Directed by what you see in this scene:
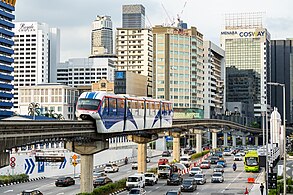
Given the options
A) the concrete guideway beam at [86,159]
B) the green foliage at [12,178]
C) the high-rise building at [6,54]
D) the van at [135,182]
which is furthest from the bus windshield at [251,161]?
the high-rise building at [6,54]

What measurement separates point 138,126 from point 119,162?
4612cm

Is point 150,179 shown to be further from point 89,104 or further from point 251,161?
point 251,161

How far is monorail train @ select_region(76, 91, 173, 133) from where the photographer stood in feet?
180

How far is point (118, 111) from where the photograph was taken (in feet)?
201

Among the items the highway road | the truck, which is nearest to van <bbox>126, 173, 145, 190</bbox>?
the highway road

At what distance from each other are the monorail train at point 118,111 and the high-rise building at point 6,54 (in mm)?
95941

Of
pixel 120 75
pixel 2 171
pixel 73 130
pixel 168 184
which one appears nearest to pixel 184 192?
pixel 168 184

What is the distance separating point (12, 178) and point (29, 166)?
5163mm

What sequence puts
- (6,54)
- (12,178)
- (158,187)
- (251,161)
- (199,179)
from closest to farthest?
(158,187) → (199,179) → (12,178) → (251,161) → (6,54)

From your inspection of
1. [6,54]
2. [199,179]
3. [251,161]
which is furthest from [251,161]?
[6,54]

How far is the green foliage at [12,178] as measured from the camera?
239 ft

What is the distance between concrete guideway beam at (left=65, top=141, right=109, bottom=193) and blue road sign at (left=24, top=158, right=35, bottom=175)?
24.7 m

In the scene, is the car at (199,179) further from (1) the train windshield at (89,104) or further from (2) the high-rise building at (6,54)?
(2) the high-rise building at (6,54)

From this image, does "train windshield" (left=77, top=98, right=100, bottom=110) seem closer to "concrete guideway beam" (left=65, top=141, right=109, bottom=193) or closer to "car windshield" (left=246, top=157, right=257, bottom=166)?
"concrete guideway beam" (left=65, top=141, right=109, bottom=193)
